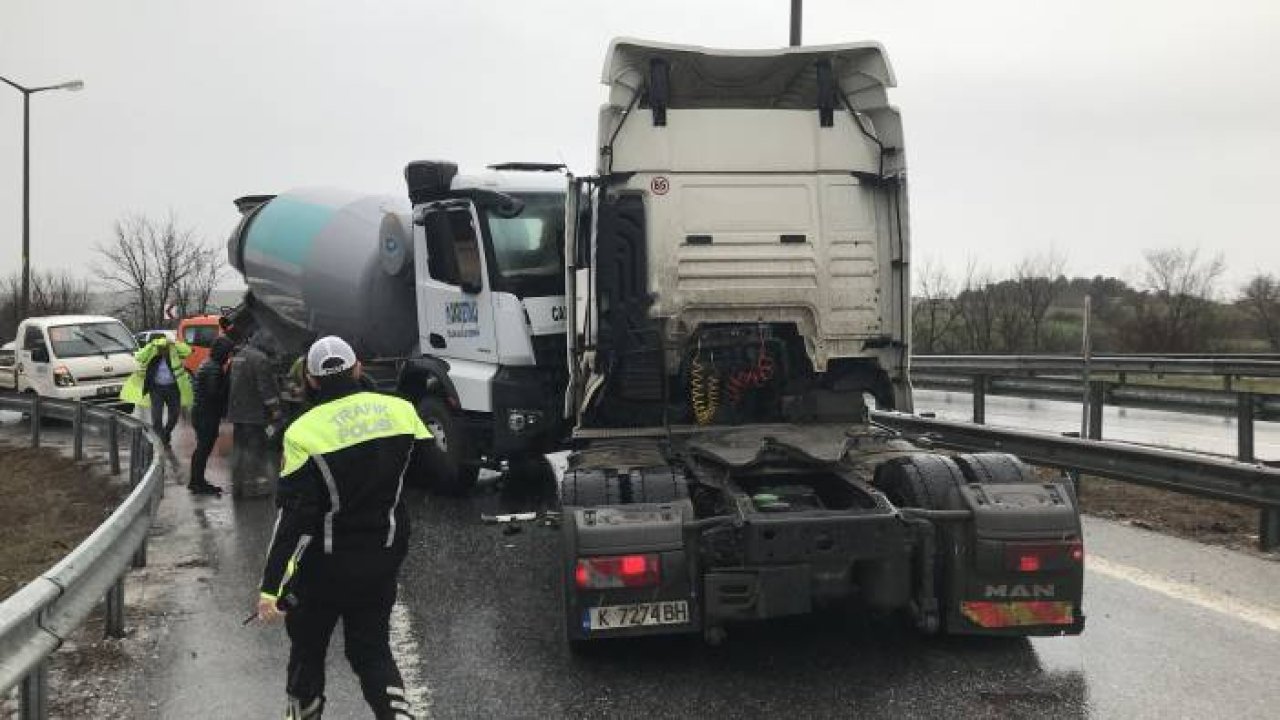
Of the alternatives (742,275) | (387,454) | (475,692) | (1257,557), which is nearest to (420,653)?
(475,692)

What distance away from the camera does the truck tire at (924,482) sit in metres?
4.84

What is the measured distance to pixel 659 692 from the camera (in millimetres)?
4371

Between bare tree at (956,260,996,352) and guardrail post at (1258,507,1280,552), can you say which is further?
bare tree at (956,260,996,352)

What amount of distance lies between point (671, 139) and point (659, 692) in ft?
11.2

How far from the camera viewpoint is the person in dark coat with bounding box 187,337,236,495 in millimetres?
9891

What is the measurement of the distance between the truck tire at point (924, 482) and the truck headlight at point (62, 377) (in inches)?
626

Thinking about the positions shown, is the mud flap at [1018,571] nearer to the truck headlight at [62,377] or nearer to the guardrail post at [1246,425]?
the guardrail post at [1246,425]

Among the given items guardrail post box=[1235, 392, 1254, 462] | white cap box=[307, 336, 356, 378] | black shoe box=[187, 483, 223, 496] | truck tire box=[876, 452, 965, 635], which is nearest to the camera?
white cap box=[307, 336, 356, 378]

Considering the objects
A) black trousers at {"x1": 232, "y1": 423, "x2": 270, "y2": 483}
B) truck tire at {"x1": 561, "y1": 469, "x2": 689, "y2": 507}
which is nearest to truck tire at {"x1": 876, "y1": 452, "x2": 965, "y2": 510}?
truck tire at {"x1": 561, "y1": 469, "x2": 689, "y2": 507}

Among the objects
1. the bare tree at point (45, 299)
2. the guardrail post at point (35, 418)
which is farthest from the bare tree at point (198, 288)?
the guardrail post at point (35, 418)

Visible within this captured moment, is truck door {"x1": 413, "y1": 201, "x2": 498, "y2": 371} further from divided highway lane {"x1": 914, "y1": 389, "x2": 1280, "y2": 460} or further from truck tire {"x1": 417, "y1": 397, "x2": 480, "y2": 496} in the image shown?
divided highway lane {"x1": 914, "y1": 389, "x2": 1280, "y2": 460}

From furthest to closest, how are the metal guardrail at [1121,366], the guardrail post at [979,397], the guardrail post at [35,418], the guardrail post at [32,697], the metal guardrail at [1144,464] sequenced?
1. the metal guardrail at [1121,366]
2. the guardrail post at [35,418]
3. the guardrail post at [979,397]
4. the metal guardrail at [1144,464]
5. the guardrail post at [32,697]

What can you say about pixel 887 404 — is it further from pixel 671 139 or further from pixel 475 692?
pixel 475 692

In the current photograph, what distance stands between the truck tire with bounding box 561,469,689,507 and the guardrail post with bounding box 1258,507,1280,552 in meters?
4.22
